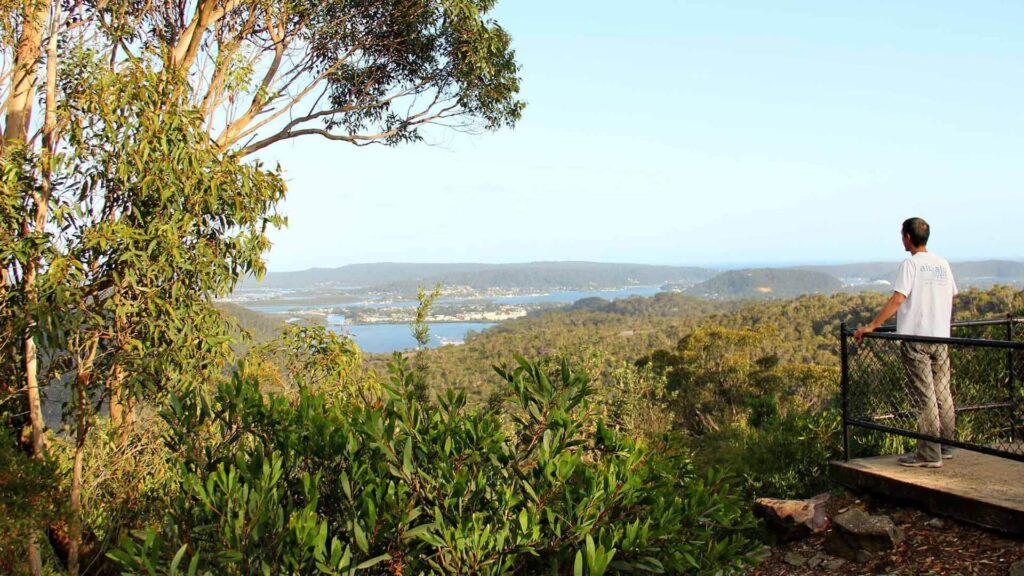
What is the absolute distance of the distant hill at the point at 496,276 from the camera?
140m

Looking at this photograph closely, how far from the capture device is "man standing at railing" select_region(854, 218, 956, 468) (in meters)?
4.57

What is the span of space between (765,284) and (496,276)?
177 ft

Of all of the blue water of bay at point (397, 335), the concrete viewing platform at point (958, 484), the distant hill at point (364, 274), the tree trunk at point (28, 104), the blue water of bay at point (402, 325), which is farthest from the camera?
the distant hill at point (364, 274)

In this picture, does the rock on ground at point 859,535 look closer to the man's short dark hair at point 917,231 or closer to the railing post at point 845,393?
the railing post at point 845,393

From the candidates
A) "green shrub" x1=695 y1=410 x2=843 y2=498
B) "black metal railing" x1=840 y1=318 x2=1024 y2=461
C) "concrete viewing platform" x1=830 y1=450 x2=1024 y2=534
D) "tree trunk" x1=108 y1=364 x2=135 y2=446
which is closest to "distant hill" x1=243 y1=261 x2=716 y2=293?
"black metal railing" x1=840 y1=318 x2=1024 y2=461

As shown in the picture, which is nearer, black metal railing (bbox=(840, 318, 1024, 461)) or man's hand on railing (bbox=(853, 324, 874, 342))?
black metal railing (bbox=(840, 318, 1024, 461))

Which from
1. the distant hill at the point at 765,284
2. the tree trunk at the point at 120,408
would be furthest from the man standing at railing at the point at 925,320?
the distant hill at the point at 765,284

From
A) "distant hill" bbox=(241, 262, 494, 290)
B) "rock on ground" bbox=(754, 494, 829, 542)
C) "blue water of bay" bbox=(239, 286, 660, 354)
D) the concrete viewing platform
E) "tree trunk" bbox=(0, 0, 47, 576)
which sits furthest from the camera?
"distant hill" bbox=(241, 262, 494, 290)

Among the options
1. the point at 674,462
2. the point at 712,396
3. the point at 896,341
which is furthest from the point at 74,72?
the point at 712,396

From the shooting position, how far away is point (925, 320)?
4.62 metres

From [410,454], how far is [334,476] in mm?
371

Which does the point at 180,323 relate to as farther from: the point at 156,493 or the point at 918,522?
the point at 918,522

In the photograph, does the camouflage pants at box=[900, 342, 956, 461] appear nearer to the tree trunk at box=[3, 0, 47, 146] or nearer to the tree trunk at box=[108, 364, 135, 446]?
the tree trunk at box=[108, 364, 135, 446]

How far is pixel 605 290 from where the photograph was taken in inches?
6668
